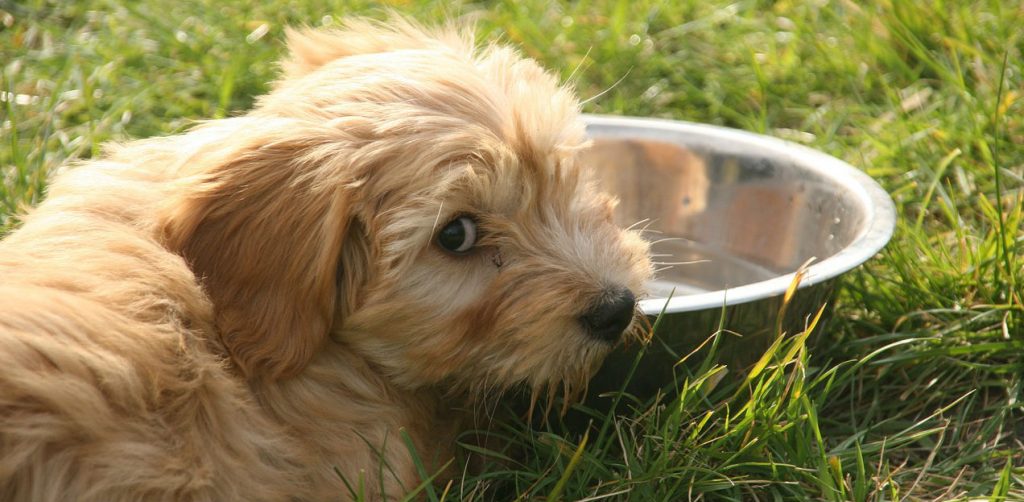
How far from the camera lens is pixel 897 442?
9.09 ft

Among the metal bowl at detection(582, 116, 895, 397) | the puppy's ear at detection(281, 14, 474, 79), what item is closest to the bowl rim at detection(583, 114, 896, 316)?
the metal bowl at detection(582, 116, 895, 397)

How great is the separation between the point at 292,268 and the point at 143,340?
1.10ft

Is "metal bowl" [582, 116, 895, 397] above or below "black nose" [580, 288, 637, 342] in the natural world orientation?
below

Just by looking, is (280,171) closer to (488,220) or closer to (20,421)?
(488,220)

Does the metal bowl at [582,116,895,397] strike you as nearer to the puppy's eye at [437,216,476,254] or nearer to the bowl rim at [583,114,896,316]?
the bowl rim at [583,114,896,316]

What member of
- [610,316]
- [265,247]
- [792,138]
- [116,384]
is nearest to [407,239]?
[265,247]

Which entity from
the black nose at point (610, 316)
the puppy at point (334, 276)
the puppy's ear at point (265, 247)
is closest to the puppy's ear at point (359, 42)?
the puppy at point (334, 276)

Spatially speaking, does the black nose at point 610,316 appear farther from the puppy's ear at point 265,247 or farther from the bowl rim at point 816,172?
the puppy's ear at point 265,247

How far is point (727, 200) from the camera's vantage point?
12.7 ft

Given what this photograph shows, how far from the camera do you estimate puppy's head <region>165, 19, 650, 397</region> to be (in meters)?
2.34

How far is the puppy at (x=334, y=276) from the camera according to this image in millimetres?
2188

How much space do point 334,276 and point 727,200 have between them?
73.7 inches

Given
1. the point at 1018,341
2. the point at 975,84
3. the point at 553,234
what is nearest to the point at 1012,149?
the point at 975,84

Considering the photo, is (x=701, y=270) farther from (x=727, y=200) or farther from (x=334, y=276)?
(x=334, y=276)
